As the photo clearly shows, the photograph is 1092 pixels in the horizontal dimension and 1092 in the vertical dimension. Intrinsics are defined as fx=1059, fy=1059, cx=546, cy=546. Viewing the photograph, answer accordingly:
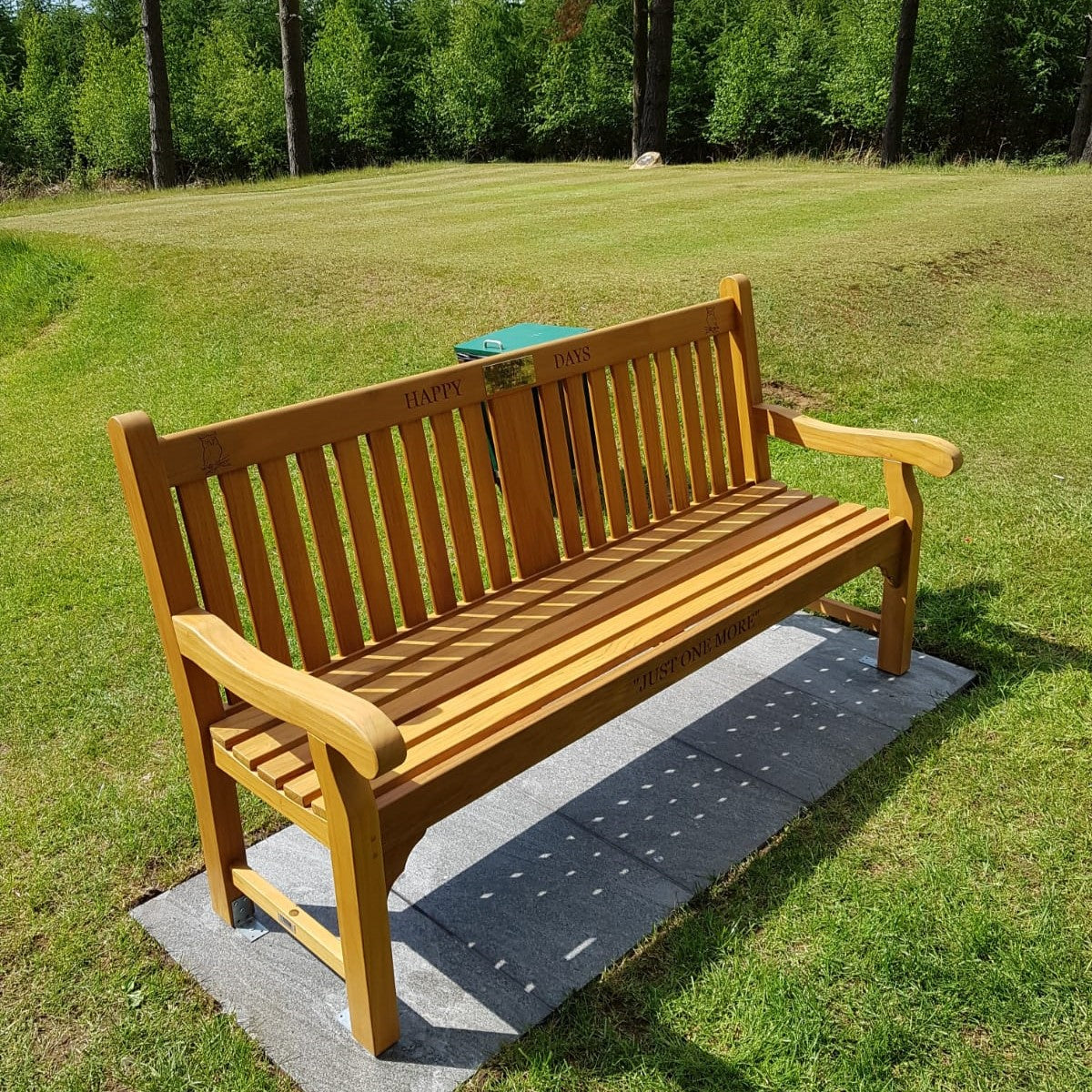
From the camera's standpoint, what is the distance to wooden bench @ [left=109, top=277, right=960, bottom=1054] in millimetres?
2543

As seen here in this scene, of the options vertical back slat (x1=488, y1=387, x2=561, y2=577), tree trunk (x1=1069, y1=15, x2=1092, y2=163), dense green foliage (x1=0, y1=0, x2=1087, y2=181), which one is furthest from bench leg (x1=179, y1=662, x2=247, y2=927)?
dense green foliage (x1=0, y1=0, x2=1087, y2=181)

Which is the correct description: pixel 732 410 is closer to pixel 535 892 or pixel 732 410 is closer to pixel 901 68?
pixel 535 892

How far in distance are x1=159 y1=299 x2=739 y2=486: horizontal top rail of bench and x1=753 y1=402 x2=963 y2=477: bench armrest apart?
1.78ft

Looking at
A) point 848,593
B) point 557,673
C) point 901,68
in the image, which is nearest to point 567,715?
point 557,673

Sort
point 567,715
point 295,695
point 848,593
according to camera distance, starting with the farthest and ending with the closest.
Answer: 1. point 848,593
2. point 567,715
3. point 295,695

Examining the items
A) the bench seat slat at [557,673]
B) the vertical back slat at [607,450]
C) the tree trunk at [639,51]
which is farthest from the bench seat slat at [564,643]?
the tree trunk at [639,51]

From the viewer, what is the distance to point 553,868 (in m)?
3.28

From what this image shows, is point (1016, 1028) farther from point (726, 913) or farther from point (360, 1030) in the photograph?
point (360, 1030)

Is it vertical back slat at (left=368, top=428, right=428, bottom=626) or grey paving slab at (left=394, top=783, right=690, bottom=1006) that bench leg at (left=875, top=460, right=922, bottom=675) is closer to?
grey paving slab at (left=394, top=783, right=690, bottom=1006)

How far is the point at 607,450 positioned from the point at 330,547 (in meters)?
1.23

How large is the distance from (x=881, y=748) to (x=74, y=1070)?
107 inches

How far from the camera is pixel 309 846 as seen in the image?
3.42 m

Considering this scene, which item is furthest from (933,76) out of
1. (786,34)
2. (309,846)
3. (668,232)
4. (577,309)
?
(309,846)

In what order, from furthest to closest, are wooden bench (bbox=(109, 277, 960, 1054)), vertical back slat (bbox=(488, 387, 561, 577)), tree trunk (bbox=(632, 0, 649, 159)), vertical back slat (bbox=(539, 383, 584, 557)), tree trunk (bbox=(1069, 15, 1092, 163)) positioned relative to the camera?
tree trunk (bbox=(632, 0, 649, 159)) < tree trunk (bbox=(1069, 15, 1092, 163)) < vertical back slat (bbox=(539, 383, 584, 557)) < vertical back slat (bbox=(488, 387, 561, 577)) < wooden bench (bbox=(109, 277, 960, 1054))
